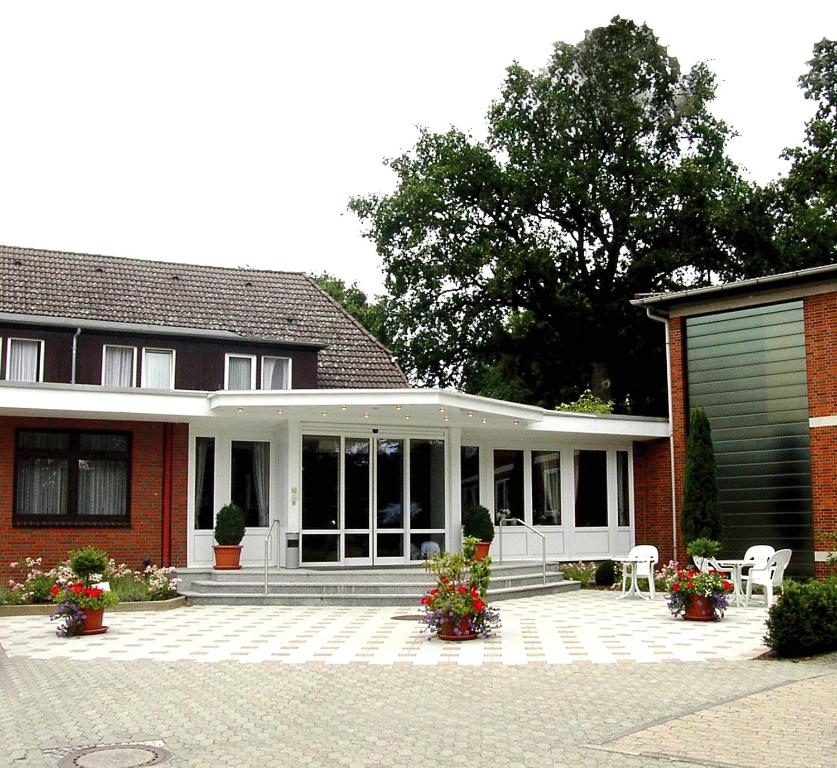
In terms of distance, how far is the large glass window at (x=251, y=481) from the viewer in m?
18.3

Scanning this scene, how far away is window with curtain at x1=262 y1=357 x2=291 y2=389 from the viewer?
2094 centimetres

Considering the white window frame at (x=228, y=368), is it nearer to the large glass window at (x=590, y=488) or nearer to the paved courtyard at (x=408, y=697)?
the large glass window at (x=590, y=488)

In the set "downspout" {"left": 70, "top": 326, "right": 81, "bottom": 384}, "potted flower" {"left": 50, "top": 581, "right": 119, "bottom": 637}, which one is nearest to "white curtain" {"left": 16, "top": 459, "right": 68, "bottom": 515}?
"downspout" {"left": 70, "top": 326, "right": 81, "bottom": 384}

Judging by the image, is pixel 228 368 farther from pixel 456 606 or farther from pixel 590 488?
pixel 456 606

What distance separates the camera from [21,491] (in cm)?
1666

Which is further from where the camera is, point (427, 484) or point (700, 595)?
point (427, 484)

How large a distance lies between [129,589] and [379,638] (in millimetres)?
5467

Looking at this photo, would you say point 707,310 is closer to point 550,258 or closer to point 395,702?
point 550,258

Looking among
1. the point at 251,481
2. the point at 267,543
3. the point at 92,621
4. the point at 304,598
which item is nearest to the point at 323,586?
the point at 304,598

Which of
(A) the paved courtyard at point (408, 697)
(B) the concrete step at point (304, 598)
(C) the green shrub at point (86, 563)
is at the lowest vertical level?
(A) the paved courtyard at point (408, 697)

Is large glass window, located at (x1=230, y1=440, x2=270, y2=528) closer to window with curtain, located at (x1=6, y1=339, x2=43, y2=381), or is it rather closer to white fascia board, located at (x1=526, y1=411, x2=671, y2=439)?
window with curtain, located at (x1=6, y1=339, x2=43, y2=381)

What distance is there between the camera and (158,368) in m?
20.1

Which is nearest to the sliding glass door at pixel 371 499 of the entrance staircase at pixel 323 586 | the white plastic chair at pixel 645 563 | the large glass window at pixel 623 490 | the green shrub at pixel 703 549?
the entrance staircase at pixel 323 586

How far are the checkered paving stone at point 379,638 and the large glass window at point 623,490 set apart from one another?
6446 mm
